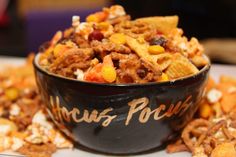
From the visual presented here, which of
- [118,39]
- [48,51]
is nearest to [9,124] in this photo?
[48,51]

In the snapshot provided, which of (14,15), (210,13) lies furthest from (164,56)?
(14,15)

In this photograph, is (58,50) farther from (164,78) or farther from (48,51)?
(164,78)

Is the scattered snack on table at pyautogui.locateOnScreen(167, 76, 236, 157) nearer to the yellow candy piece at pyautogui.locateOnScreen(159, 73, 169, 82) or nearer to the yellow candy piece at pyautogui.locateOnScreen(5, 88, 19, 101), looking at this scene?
the yellow candy piece at pyautogui.locateOnScreen(159, 73, 169, 82)

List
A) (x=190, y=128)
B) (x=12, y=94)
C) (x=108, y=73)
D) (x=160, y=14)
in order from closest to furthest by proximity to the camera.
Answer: (x=108, y=73), (x=190, y=128), (x=12, y=94), (x=160, y=14)

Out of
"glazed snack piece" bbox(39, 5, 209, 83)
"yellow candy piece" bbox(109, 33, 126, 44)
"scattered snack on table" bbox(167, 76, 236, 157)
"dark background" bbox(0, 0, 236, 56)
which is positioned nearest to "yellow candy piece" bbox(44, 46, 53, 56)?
"glazed snack piece" bbox(39, 5, 209, 83)

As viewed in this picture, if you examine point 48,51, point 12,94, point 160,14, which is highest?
point 48,51

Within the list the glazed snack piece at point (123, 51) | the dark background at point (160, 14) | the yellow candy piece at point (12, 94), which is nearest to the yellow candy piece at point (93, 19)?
the glazed snack piece at point (123, 51)
